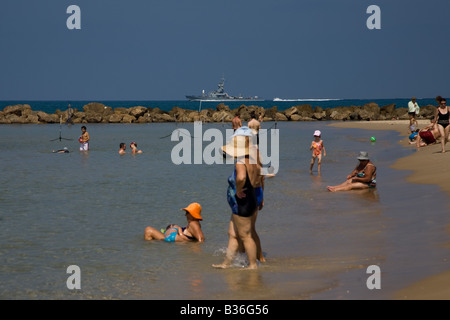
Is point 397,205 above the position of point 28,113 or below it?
below

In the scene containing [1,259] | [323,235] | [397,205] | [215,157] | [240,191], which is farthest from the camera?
[215,157]

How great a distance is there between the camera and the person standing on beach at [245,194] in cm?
816

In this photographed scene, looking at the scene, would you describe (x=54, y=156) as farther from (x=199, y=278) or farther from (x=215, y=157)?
(x=199, y=278)

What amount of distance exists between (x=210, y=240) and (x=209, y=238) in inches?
5.9

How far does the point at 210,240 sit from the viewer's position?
36.2ft

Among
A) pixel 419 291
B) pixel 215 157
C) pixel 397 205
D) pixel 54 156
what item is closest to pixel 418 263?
pixel 419 291

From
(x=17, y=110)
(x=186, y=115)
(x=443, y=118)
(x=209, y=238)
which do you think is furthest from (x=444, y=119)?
(x=17, y=110)

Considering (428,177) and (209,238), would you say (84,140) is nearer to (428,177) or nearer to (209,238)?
(428,177)

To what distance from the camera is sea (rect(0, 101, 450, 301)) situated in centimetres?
794

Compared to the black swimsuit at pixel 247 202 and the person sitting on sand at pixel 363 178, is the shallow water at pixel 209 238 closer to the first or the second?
the person sitting on sand at pixel 363 178

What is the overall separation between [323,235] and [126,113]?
6992 centimetres

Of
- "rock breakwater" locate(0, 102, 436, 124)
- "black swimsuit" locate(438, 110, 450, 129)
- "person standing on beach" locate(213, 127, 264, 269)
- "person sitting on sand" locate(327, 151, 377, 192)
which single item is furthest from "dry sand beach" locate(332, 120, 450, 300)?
"rock breakwater" locate(0, 102, 436, 124)

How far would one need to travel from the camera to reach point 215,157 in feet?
97.1

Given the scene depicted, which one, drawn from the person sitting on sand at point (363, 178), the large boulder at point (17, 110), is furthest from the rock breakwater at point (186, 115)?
the person sitting on sand at point (363, 178)
